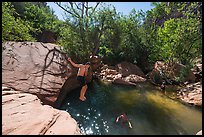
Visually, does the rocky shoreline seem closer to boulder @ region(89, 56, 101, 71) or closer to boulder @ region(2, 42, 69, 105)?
boulder @ region(2, 42, 69, 105)

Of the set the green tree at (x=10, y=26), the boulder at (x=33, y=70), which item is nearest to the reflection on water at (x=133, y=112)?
the boulder at (x=33, y=70)

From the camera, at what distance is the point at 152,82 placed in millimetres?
17547

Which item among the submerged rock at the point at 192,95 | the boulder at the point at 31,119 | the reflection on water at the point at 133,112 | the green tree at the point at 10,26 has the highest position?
the green tree at the point at 10,26

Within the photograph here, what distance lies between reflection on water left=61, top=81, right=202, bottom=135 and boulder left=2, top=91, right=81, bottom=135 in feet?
9.18

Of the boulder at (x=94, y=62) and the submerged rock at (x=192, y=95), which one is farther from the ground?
the boulder at (x=94, y=62)

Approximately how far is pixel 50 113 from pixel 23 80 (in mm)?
4503

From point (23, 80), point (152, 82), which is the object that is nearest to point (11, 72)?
point (23, 80)

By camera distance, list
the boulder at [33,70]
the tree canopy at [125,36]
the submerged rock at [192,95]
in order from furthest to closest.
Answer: the tree canopy at [125,36] → the submerged rock at [192,95] → the boulder at [33,70]

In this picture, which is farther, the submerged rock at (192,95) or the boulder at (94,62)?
the boulder at (94,62)

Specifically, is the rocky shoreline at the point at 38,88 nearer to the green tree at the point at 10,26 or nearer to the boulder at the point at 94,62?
the boulder at the point at 94,62

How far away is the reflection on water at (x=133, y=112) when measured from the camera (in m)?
8.31

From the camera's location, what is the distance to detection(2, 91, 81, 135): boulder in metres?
4.54

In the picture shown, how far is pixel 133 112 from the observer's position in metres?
10.2

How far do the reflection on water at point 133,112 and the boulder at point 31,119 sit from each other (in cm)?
280
